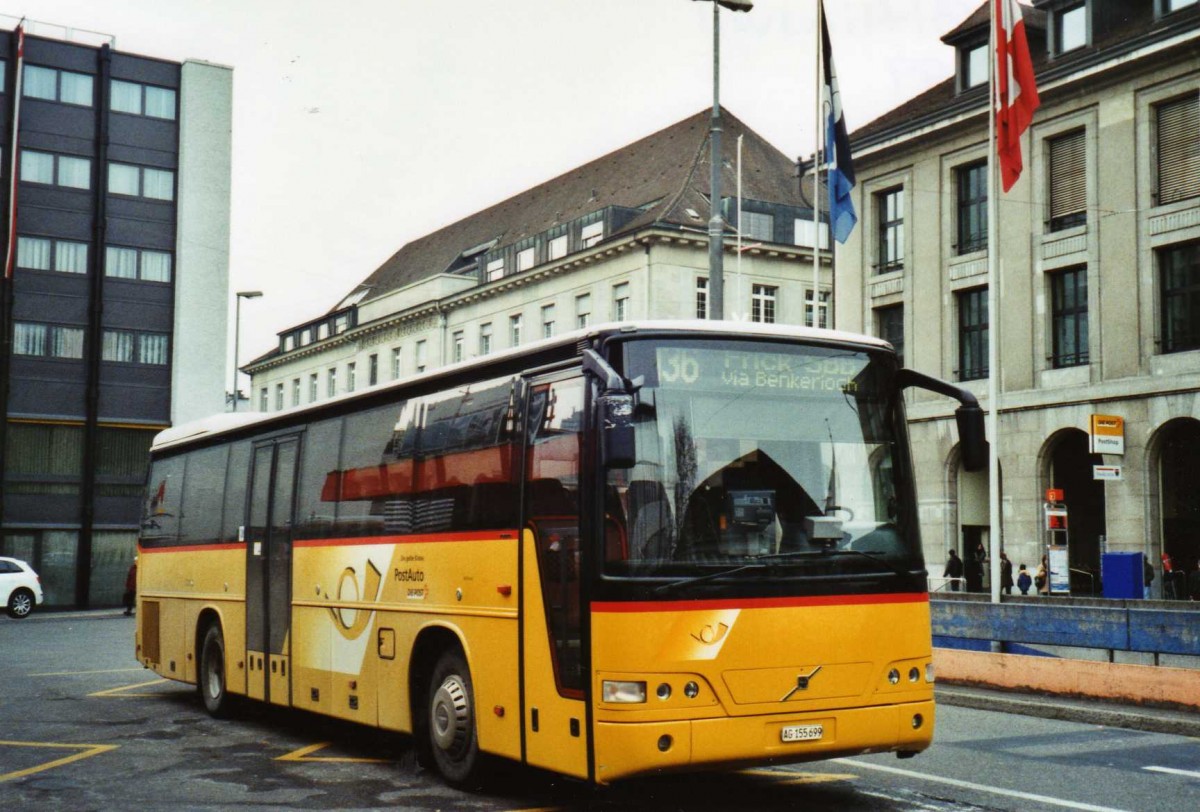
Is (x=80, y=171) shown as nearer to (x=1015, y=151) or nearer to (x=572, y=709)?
(x=1015, y=151)

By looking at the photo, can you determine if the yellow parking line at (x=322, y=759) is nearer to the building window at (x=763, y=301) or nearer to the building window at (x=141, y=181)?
the building window at (x=141, y=181)

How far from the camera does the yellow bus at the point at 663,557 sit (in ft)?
27.2

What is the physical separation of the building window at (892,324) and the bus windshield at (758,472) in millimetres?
33847

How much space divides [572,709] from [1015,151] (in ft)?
49.2

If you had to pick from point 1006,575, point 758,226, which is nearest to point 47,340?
point 758,226

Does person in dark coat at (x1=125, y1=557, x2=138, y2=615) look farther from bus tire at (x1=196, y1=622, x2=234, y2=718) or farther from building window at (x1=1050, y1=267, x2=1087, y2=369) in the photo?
building window at (x1=1050, y1=267, x2=1087, y2=369)

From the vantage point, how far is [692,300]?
57.0 metres

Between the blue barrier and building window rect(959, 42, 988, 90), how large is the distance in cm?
2652

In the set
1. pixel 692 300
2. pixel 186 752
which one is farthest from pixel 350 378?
pixel 186 752

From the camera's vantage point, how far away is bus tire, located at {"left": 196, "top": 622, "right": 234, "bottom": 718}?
14758 millimetres

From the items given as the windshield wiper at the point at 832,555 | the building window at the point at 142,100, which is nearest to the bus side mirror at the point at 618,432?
the windshield wiper at the point at 832,555

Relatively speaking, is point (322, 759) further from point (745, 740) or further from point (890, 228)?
point (890, 228)

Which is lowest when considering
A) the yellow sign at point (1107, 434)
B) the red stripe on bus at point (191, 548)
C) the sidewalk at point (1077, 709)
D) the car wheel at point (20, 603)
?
the car wheel at point (20, 603)

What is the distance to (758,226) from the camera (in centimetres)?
5938
